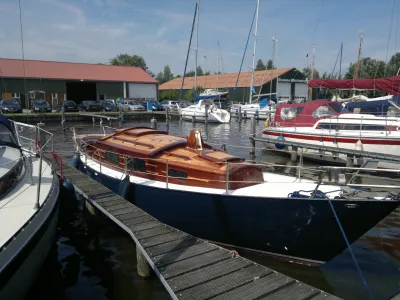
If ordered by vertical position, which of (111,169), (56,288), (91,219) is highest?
(111,169)

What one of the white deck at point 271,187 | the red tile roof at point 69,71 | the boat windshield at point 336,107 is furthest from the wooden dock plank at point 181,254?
the red tile roof at point 69,71

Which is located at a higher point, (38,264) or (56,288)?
(38,264)

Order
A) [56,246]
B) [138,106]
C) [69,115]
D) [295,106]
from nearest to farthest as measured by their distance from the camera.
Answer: [56,246] < [295,106] < [69,115] < [138,106]

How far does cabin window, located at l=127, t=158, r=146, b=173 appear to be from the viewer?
8.61m

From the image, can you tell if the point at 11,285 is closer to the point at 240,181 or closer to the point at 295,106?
the point at 240,181

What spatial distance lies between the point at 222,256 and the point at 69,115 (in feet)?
107

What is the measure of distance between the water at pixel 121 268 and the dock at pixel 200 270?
609 mm

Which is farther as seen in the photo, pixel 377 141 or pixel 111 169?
pixel 377 141

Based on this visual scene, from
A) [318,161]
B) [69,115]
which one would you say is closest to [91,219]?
[318,161]

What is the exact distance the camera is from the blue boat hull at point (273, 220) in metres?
6.11

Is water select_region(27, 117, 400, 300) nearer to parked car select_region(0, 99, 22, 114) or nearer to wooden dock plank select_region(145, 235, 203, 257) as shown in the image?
wooden dock plank select_region(145, 235, 203, 257)

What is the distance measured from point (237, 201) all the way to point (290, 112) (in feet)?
45.6

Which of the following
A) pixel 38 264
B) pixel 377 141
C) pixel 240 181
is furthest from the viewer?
pixel 377 141

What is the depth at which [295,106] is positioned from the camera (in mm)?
19422
